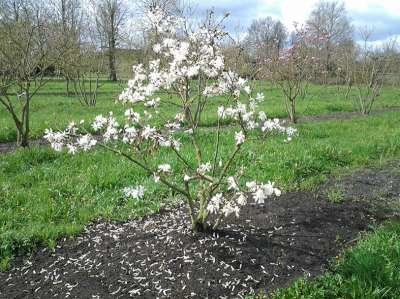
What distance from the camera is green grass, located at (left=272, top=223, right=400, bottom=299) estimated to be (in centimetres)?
395

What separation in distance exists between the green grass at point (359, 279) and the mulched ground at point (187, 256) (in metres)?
0.20

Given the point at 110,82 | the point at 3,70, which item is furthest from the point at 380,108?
the point at 110,82

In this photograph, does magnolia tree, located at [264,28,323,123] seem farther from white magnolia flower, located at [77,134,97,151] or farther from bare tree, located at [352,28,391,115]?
white magnolia flower, located at [77,134,97,151]

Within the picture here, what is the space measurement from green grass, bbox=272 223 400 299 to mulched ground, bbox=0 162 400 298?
0.20 m

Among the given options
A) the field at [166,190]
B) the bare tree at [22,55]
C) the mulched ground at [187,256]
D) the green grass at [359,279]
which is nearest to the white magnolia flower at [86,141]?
the mulched ground at [187,256]

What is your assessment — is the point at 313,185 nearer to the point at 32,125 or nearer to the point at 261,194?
the point at 261,194

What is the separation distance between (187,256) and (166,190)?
245cm

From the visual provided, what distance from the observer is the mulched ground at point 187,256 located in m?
4.13

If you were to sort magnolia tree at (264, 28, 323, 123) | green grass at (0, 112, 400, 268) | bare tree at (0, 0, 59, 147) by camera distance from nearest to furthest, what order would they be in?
green grass at (0, 112, 400, 268)
bare tree at (0, 0, 59, 147)
magnolia tree at (264, 28, 323, 123)

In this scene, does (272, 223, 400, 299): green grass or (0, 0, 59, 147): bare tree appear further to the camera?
(0, 0, 59, 147): bare tree

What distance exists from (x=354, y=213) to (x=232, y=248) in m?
2.16

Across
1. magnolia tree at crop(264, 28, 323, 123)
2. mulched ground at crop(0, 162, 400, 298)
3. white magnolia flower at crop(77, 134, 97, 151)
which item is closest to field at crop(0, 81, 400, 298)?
mulched ground at crop(0, 162, 400, 298)

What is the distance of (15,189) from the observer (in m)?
6.88

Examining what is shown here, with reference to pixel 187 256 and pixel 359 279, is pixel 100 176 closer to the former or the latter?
pixel 187 256
